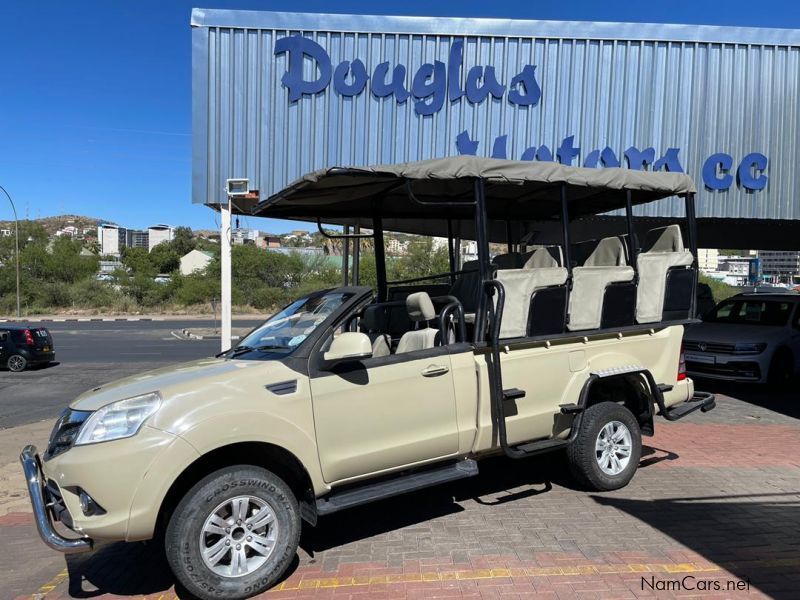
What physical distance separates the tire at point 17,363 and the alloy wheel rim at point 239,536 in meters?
16.2

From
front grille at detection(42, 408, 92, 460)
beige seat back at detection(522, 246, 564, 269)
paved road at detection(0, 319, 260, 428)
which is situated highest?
beige seat back at detection(522, 246, 564, 269)

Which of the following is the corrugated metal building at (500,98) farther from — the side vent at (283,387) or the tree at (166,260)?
the tree at (166,260)

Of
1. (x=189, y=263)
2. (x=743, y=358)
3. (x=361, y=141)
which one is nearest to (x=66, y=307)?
(x=189, y=263)

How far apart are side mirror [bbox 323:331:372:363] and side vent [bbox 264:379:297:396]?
0.26 meters

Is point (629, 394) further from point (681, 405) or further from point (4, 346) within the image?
point (4, 346)

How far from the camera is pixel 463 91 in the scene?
1070cm

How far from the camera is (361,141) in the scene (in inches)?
419

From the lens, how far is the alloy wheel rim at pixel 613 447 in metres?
5.20

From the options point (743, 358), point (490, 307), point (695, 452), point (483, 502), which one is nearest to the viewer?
point (490, 307)

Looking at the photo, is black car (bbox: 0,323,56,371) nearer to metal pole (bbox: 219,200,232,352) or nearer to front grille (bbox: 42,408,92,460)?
metal pole (bbox: 219,200,232,352)

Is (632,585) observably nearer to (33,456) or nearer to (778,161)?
(33,456)

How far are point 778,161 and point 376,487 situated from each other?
35.0 feet

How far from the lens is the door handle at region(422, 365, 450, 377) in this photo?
13.9 feet

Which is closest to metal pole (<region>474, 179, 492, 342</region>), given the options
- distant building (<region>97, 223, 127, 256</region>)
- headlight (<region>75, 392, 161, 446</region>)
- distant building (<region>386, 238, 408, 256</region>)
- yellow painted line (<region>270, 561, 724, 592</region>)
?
yellow painted line (<region>270, 561, 724, 592</region>)
